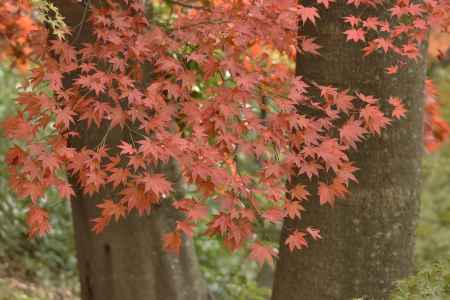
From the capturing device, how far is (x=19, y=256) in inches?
267

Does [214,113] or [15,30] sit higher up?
[15,30]

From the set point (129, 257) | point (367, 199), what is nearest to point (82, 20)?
point (129, 257)

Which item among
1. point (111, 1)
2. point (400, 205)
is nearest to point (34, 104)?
point (111, 1)

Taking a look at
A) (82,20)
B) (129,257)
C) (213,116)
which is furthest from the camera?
(129,257)

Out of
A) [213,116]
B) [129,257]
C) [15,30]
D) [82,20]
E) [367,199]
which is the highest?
[15,30]

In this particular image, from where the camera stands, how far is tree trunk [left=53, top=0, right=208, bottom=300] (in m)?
4.34

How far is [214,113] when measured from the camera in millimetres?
3332

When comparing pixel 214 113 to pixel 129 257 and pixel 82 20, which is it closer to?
pixel 82 20

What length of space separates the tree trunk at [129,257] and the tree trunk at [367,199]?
883mm

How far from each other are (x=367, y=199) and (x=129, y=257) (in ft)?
5.09

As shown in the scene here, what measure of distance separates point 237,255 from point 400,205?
13.4 feet

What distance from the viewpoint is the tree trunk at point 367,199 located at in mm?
3850

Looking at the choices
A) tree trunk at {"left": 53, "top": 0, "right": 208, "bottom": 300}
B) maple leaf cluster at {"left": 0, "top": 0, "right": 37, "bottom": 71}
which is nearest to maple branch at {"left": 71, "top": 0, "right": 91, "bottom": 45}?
tree trunk at {"left": 53, "top": 0, "right": 208, "bottom": 300}

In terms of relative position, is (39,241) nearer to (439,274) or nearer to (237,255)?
(237,255)
